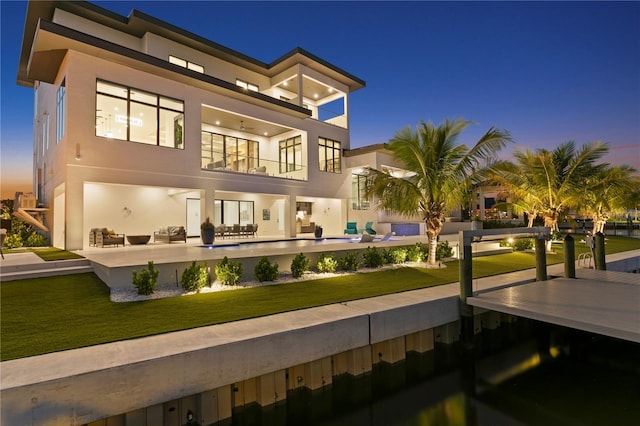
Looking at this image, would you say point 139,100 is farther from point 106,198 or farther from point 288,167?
point 288,167

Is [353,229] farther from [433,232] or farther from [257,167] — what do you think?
[433,232]

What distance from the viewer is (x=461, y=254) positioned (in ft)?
23.7

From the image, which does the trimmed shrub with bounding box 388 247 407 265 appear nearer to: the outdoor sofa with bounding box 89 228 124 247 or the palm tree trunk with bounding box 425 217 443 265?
the palm tree trunk with bounding box 425 217 443 265

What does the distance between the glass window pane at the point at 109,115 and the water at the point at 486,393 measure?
13469 millimetres

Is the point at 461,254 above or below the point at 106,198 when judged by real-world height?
below

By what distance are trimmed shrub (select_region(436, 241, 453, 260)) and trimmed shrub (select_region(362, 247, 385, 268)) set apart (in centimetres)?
300

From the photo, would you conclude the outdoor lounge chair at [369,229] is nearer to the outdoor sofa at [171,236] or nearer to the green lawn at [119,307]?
the outdoor sofa at [171,236]

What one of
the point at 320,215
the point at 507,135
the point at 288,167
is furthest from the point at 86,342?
the point at 320,215

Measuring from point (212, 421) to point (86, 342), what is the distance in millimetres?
1952

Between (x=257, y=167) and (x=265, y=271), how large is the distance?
11924 mm

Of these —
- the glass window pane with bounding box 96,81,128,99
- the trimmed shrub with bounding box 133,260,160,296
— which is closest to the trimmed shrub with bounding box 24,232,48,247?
the glass window pane with bounding box 96,81,128,99

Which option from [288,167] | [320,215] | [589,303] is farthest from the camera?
[320,215]

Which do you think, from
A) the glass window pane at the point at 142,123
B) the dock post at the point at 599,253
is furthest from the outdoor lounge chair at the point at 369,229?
the glass window pane at the point at 142,123

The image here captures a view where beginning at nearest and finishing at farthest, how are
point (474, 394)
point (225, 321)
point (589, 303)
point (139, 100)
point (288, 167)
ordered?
point (225, 321) < point (474, 394) < point (589, 303) < point (139, 100) < point (288, 167)
